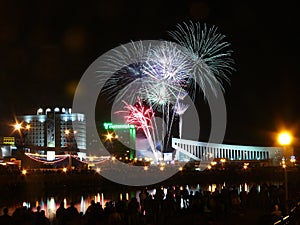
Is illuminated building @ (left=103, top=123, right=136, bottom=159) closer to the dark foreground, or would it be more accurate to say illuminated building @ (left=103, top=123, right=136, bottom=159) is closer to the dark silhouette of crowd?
the dark foreground

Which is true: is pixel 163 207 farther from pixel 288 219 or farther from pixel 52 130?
pixel 52 130

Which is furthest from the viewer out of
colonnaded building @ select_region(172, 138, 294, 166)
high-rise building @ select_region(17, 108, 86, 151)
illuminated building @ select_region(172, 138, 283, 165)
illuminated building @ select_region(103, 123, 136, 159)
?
high-rise building @ select_region(17, 108, 86, 151)

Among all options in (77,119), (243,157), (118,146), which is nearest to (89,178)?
(243,157)

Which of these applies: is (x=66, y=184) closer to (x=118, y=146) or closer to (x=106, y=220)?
(x=106, y=220)

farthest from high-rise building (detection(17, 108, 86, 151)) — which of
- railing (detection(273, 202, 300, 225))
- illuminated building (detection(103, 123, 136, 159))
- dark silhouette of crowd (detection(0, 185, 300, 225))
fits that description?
railing (detection(273, 202, 300, 225))

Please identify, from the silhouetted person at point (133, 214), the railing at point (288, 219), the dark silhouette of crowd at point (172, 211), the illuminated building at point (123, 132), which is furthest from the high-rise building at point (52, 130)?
the railing at point (288, 219)

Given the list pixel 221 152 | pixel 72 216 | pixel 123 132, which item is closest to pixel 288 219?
pixel 72 216
